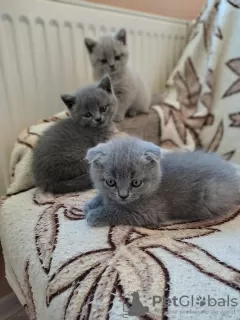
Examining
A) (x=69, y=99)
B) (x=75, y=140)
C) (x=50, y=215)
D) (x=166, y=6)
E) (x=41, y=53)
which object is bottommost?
(x=50, y=215)

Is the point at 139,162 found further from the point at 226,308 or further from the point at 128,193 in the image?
the point at 226,308

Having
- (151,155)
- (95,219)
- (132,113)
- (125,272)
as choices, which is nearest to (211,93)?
(132,113)

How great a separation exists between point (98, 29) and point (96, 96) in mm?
462

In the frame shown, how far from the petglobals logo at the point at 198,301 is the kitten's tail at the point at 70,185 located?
1.43ft

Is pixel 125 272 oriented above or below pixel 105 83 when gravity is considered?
below

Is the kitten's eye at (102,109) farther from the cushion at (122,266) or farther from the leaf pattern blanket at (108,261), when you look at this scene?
the cushion at (122,266)

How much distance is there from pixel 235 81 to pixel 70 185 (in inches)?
34.6

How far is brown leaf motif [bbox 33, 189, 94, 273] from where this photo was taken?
1.91 ft

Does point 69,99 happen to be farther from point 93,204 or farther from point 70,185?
point 93,204

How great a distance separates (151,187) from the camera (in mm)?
654

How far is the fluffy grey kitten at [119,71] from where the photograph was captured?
115cm

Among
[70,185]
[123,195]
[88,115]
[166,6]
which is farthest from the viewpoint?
[166,6]

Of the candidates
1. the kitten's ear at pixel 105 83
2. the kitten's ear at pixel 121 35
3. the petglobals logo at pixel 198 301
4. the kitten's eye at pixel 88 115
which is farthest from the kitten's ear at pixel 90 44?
the petglobals logo at pixel 198 301

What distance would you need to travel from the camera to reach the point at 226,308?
413 mm
